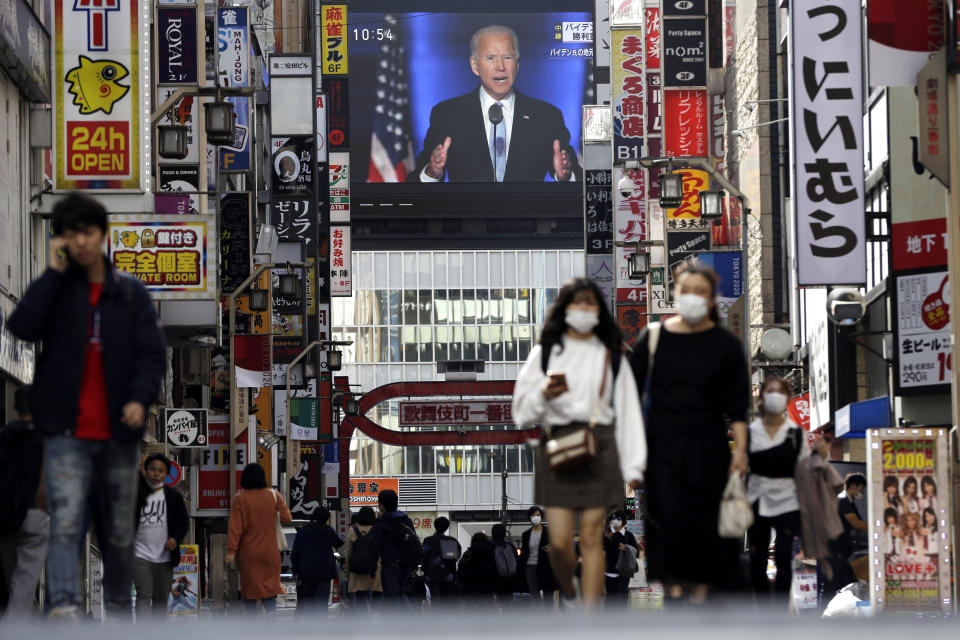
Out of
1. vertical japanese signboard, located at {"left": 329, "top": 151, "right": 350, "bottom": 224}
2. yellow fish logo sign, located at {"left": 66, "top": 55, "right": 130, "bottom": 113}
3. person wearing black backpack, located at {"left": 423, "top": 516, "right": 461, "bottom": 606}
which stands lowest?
person wearing black backpack, located at {"left": 423, "top": 516, "right": 461, "bottom": 606}

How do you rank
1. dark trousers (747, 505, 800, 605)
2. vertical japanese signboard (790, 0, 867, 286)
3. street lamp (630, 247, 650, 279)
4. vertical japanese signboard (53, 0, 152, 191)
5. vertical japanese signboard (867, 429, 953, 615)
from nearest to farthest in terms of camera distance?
dark trousers (747, 505, 800, 605)
vertical japanese signboard (867, 429, 953, 615)
vertical japanese signboard (53, 0, 152, 191)
vertical japanese signboard (790, 0, 867, 286)
street lamp (630, 247, 650, 279)

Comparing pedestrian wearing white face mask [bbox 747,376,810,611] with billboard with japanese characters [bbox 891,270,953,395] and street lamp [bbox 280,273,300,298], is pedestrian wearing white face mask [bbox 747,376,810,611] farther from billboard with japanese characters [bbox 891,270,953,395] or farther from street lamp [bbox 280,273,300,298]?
street lamp [bbox 280,273,300,298]

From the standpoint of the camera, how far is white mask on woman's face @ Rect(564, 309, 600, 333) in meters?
9.17

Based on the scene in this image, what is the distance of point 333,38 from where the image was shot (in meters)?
57.5

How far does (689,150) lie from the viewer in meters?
35.4

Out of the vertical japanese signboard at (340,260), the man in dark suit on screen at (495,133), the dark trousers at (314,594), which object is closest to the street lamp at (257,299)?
the dark trousers at (314,594)

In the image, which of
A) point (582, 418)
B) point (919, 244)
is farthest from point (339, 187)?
point (582, 418)

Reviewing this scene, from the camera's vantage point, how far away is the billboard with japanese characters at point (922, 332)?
2580cm

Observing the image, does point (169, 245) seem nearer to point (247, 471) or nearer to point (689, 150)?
point (247, 471)

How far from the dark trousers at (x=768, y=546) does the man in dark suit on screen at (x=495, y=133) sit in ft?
312

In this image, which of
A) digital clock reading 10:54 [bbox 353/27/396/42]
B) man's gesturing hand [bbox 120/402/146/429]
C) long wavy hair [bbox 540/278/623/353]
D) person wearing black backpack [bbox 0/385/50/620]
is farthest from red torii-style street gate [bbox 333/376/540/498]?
man's gesturing hand [bbox 120/402/146/429]

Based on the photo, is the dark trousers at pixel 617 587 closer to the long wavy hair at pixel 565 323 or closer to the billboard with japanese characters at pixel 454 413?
the long wavy hair at pixel 565 323

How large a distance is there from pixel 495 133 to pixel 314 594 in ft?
299

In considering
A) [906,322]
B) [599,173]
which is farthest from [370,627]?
[599,173]
